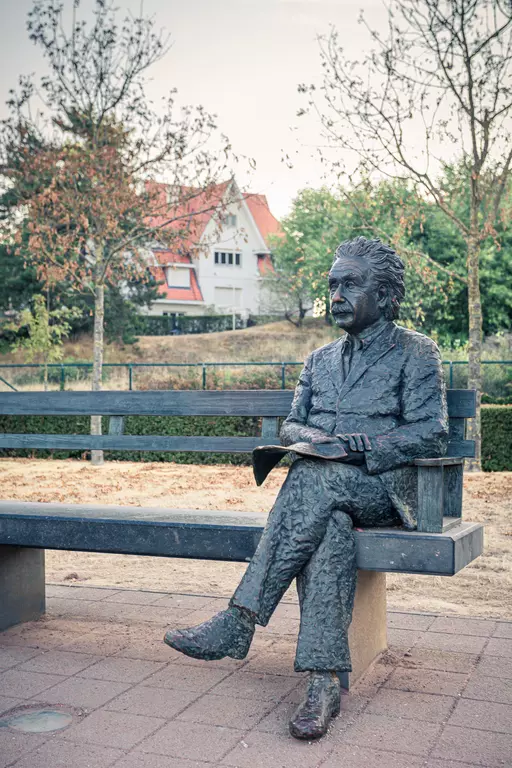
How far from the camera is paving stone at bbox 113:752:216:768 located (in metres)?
2.95

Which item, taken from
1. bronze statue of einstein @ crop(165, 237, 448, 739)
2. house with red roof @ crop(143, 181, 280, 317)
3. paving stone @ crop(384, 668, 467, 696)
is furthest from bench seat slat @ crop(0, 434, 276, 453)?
house with red roof @ crop(143, 181, 280, 317)

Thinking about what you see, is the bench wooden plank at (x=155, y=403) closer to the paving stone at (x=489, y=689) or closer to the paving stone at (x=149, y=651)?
the paving stone at (x=149, y=651)

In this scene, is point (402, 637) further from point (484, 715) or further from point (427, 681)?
point (484, 715)

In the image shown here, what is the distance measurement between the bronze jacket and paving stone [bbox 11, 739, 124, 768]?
1420mm

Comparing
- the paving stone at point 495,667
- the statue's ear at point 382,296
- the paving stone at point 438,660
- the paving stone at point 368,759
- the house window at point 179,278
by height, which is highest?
the house window at point 179,278

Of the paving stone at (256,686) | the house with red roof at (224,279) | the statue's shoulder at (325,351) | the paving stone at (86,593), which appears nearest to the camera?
the paving stone at (256,686)

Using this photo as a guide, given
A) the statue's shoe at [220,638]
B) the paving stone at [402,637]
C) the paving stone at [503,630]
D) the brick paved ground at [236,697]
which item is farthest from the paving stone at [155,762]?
the paving stone at [503,630]

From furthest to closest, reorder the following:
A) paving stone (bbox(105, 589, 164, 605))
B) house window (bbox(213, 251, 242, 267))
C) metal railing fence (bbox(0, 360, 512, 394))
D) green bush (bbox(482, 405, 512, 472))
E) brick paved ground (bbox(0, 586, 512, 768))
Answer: house window (bbox(213, 251, 242, 267)), metal railing fence (bbox(0, 360, 512, 394)), green bush (bbox(482, 405, 512, 472)), paving stone (bbox(105, 589, 164, 605)), brick paved ground (bbox(0, 586, 512, 768))

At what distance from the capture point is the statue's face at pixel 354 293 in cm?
390

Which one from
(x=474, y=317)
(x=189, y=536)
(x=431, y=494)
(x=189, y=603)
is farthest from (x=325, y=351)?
(x=474, y=317)

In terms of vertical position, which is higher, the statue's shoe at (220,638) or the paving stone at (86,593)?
the statue's shoe at (220,638)

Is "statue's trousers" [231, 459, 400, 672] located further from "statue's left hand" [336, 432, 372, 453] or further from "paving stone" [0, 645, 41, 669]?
"paving stone" [0, 645, 41, 669]

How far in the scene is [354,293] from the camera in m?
3.91

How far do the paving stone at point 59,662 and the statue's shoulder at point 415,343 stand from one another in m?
2.01
